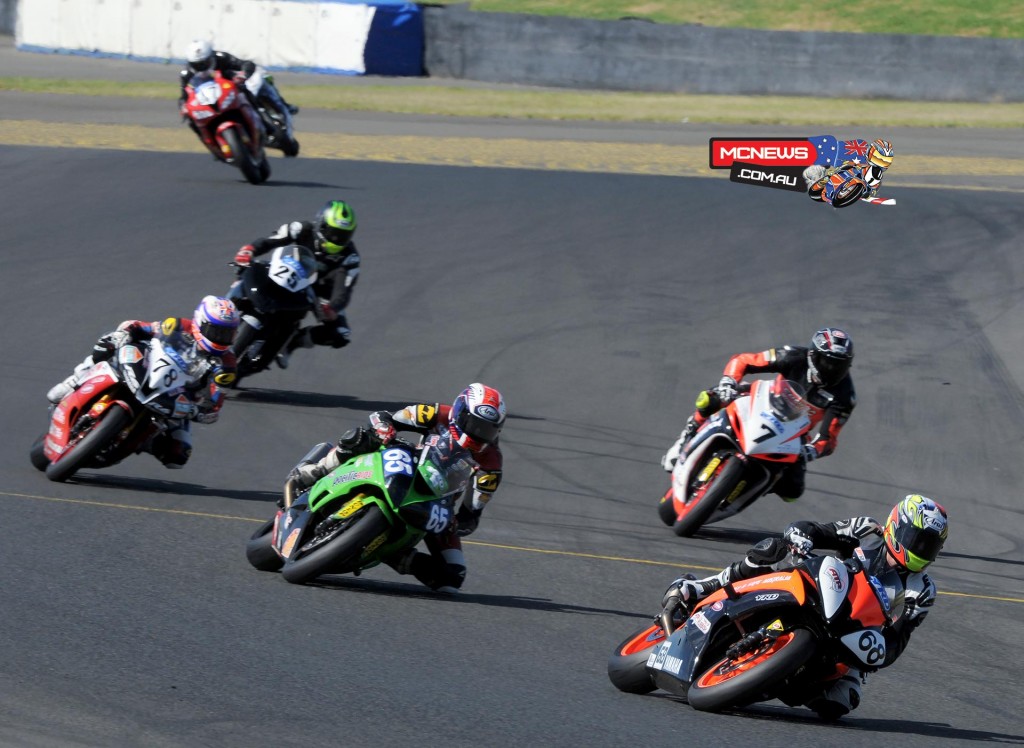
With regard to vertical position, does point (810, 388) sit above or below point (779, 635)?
below

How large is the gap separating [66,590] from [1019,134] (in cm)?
2423

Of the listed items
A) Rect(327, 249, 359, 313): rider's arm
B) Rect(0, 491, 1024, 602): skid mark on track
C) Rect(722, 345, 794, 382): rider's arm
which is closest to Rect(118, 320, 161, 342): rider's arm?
Rect(0, 491, 1024, 602): skid mark on track

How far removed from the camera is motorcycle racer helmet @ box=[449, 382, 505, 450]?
26.6 feet

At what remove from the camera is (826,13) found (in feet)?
132

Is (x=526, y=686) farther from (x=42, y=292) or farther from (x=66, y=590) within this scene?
(x=42, y=292)

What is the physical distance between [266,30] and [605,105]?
332 inches

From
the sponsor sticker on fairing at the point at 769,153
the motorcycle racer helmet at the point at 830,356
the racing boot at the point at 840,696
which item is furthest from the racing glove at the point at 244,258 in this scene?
the racing boot at the point at 840,696

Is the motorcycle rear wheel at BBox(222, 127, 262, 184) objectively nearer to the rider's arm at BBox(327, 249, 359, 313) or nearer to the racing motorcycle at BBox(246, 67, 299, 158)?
the racing motorcycle at BBox(246, 67, 299, 158)

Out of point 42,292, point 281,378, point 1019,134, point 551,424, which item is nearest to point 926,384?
point 551,424

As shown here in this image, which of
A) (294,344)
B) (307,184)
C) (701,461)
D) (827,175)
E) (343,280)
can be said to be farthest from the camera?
(307,184)

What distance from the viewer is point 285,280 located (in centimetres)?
1351

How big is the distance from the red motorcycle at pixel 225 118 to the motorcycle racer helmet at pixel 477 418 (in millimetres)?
12010

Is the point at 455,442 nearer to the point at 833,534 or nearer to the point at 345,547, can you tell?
the point at 345,547

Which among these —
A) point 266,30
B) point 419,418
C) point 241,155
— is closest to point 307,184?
point 241,155
